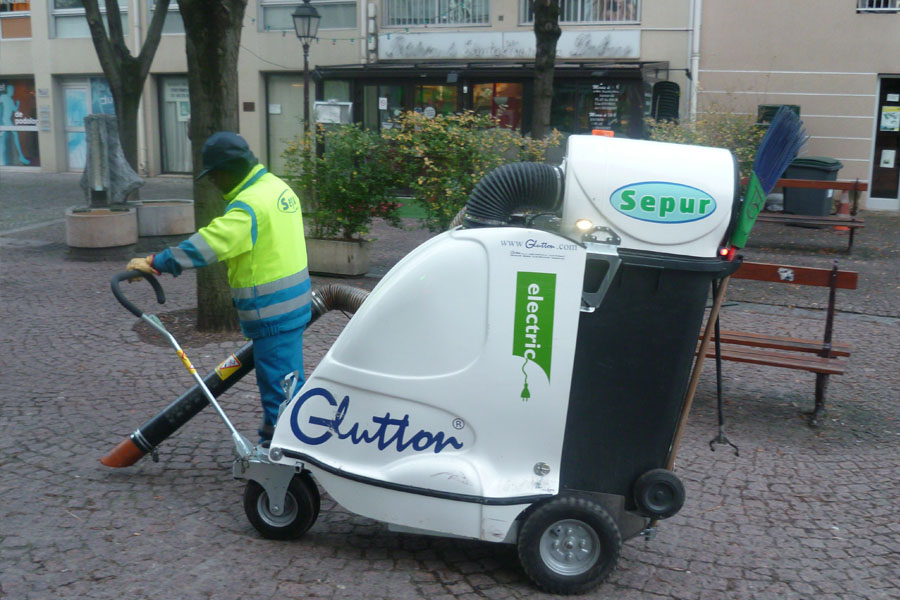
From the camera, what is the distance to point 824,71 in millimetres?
17750

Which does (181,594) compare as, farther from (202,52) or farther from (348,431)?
(202,52)

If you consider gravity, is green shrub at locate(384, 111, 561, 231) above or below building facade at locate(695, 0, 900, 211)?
below

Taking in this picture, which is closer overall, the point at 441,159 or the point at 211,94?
the point at 211,94

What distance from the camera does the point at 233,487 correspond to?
15.5 ft

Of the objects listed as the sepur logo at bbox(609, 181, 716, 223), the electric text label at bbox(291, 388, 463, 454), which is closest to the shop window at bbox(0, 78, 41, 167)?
the electric text label at bbox(291, 388, 463, 454)

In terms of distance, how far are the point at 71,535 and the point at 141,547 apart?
358 mm

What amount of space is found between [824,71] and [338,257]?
12.1m

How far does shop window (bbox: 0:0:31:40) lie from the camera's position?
2510 centimetres

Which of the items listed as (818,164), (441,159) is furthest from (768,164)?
(818,164)

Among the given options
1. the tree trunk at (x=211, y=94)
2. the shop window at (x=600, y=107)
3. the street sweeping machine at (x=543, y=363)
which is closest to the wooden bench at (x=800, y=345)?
the street sweeping machine at (x=543, y=363)

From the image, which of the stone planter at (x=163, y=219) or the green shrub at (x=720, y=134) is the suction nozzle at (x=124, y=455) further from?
the green shrub at (x=720, y=134)

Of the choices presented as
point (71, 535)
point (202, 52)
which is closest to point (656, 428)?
point (71, 535)

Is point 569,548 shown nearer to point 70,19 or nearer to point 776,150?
point 776,150

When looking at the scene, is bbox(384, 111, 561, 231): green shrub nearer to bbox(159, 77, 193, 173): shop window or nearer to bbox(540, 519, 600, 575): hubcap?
bbox(540, 519, 600, 575): hubcap
